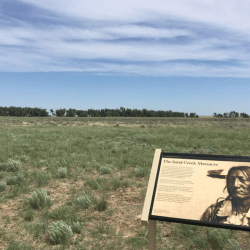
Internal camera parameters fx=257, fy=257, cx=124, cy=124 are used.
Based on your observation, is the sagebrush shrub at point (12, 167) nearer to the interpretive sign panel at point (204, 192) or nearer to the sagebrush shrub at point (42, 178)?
the sagebrush shrub at point (42, 178)

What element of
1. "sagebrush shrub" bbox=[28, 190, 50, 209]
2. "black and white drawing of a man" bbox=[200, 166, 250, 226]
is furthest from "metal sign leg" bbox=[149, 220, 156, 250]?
"sagebrush shrub" bbox=[28, 190, 50, 209]

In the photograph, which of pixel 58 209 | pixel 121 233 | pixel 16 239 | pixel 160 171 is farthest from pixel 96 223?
pixel 160 171

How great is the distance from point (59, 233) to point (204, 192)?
9.49 ft

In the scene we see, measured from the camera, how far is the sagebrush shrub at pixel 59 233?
16.3ft

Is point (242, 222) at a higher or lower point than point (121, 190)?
higher

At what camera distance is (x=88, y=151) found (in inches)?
494

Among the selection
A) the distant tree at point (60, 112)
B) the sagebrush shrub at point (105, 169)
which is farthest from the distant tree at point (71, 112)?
the sagebrush shrub at point (105, 169)

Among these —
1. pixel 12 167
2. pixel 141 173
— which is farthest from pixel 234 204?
pixel 12 167

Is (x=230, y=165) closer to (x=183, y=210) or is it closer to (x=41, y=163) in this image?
(x=183, y=210)

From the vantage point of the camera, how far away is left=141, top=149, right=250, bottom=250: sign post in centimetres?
382

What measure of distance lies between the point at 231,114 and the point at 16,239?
83.8 meters

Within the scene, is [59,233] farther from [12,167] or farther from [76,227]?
[12,167]

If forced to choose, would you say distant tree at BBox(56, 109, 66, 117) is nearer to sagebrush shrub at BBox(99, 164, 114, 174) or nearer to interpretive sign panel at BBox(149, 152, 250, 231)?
sagebrush shrub at BBox(99, 164, 114, 174)

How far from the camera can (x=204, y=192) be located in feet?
13.3
